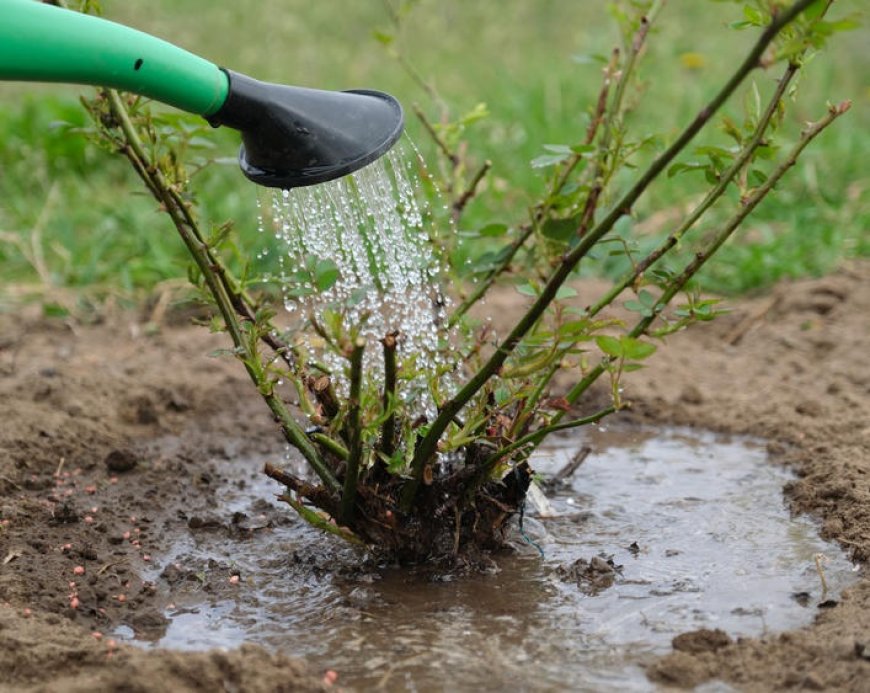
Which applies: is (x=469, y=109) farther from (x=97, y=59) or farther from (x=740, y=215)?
(x=97, y=59)

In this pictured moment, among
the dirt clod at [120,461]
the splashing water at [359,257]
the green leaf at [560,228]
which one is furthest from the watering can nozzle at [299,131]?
the dirt clod at [120,461]

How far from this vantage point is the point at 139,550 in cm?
239

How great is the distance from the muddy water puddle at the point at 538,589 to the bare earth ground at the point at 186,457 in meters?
0.06

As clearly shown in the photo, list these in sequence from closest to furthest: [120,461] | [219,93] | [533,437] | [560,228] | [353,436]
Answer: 1. [219,93]
2. [353,436]
3. [533,437]
4. [560,228]
5. [120,461]

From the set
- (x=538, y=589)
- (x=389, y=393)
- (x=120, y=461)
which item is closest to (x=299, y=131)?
(x=389, y=393)

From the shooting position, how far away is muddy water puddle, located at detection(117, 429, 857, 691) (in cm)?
192

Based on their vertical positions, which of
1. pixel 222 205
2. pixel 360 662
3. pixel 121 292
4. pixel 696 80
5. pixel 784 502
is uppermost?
pixel 696 80

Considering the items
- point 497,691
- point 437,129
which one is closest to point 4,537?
point 497,691

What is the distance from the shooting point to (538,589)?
Result: 2205 mm

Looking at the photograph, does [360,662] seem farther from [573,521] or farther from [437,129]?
[437,129]

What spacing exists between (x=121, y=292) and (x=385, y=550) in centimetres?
215

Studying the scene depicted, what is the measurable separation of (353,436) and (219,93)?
588mm

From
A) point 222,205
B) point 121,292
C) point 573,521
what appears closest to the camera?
point 573,521

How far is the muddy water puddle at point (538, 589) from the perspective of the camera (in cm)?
192
